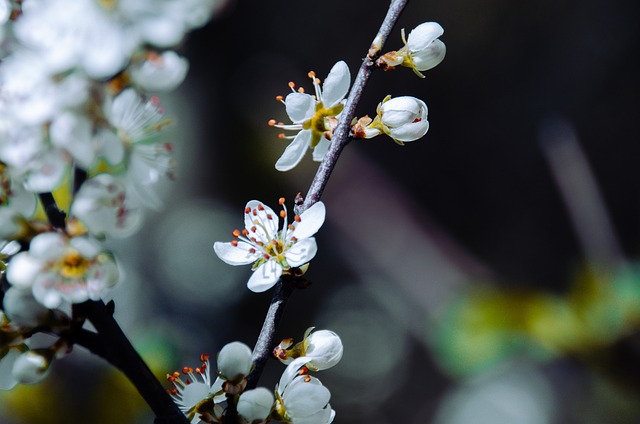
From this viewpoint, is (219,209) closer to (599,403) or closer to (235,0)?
(235,0)

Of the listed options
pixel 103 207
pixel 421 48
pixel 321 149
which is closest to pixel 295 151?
pixel 321 149

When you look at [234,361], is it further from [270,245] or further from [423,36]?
[423,36]

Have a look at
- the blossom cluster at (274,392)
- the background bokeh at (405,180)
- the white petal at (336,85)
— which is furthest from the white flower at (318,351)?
the background bokeh at (405,180)

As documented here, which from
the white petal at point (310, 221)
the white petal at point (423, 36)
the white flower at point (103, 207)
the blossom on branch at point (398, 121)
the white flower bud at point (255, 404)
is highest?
the white flower at point (103, 207)

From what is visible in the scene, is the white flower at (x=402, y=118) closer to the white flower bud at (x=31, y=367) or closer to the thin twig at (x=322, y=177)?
the thin twig at (x=322, y=177)

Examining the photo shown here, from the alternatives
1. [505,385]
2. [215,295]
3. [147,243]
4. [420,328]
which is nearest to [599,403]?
[505,385]
